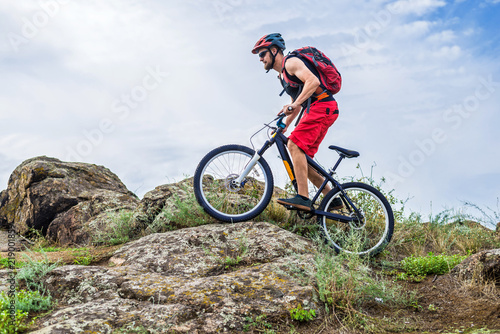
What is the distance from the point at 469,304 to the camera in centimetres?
483

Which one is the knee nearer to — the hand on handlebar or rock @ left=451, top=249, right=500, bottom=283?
the hand on handlebar

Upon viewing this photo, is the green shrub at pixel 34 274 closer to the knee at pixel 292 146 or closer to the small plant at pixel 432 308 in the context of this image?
the knee at pixel 292 146

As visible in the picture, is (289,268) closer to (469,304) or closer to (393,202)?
(469,304)

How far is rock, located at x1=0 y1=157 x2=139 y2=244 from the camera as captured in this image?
362 inches

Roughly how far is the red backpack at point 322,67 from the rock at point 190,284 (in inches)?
90.0

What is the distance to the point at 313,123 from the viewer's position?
6.16m

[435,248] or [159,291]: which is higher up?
[435,248]

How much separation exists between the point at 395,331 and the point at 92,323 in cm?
291

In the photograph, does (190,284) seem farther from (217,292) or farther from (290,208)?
(290,208)

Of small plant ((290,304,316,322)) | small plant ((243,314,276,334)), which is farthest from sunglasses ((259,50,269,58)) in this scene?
small plant ((243,314,276,334))

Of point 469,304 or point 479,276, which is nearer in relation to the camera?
point 469,304

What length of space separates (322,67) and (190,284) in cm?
367

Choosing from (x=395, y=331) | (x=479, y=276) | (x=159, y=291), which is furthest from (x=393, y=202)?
(x=159, y=291)

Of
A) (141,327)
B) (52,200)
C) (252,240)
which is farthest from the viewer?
(52,200)
